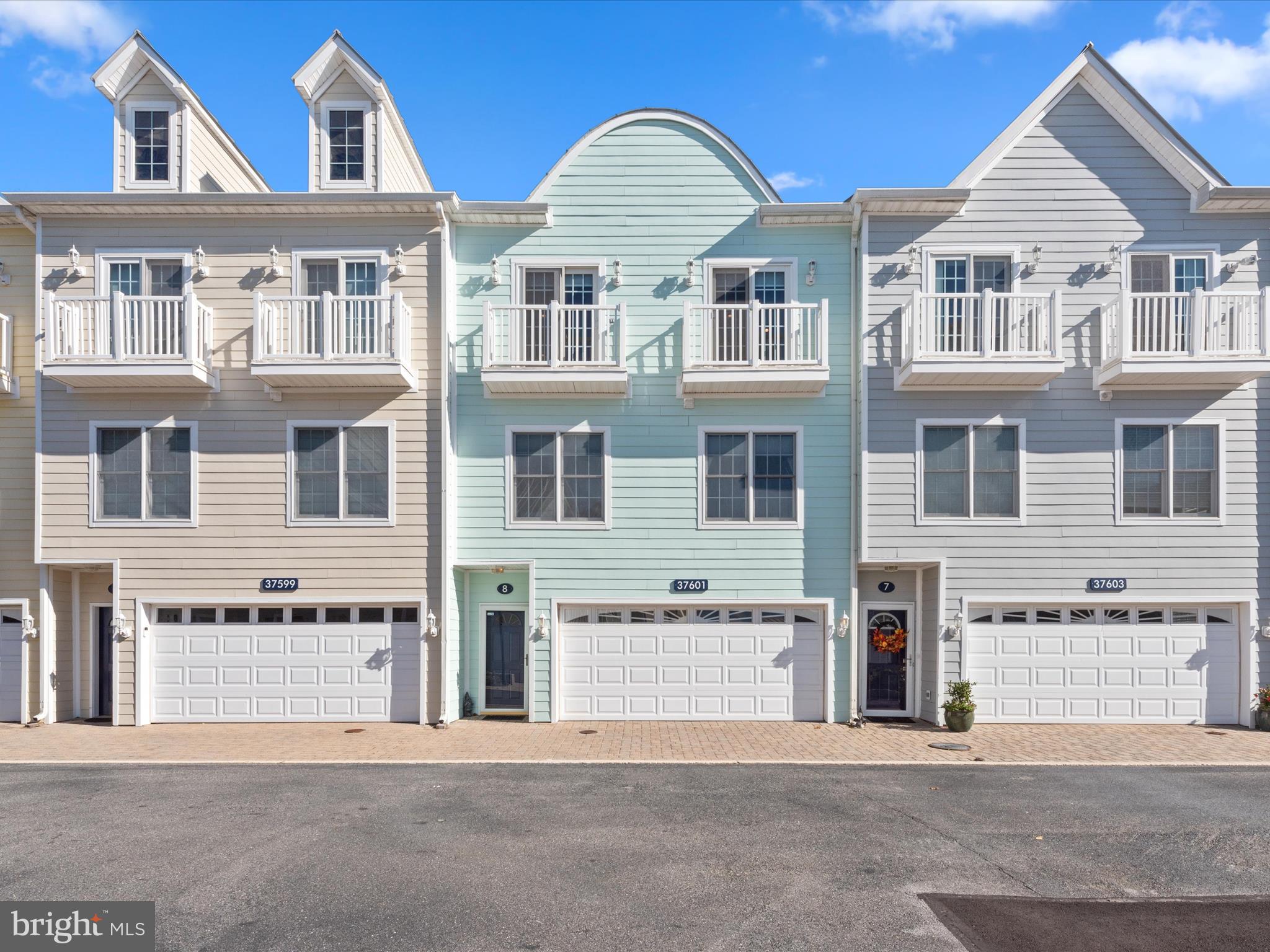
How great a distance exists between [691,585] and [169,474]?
9.30 meters

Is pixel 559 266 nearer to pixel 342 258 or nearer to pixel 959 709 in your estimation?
pixel 342 258

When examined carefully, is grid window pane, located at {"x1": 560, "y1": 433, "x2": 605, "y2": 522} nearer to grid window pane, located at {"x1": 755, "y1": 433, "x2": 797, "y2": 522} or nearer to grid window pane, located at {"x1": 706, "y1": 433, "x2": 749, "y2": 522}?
grid window pane, located at {"x1": 706, "y1": 433, "x2": 749, "y2": 522}

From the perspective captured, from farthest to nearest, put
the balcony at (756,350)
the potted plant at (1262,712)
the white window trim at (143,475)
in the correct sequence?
1. the white window trim at (143,475)
2. the balcony at (756,350)
3. the potted plant at (1262,712)

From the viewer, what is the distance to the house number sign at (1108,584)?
42.9ft

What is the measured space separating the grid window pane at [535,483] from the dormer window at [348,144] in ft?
18.7

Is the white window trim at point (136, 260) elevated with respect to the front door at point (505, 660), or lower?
elevated

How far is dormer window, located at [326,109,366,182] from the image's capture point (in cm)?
1372

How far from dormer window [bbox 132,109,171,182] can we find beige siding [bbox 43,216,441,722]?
3.32 ft

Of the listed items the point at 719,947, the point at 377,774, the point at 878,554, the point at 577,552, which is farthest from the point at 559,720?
the point at 719,947

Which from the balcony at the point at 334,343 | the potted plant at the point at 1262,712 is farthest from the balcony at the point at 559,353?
the potted plant at the point at 1262,712

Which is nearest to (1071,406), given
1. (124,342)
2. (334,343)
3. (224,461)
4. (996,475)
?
(996,475)

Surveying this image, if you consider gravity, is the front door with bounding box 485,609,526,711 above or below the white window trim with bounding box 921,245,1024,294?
below

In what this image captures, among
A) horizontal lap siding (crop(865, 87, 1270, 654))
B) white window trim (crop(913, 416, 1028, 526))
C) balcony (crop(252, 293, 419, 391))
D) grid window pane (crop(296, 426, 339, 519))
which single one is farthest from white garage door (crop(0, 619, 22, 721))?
white window trim (crop(913, 416, 1028, 526))

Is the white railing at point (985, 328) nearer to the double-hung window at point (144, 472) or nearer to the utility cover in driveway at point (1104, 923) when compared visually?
the utility cover in driveway at point (1104, 923)
